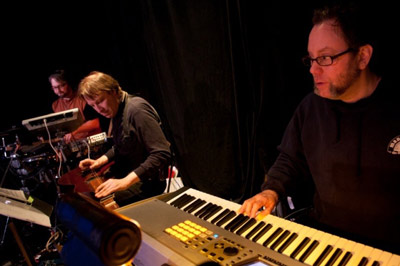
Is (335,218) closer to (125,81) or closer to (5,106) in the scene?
(125,81)

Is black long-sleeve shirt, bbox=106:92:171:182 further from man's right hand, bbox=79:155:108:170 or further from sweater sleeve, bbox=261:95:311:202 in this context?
sweater sleeve, bbox=261:95:311:202

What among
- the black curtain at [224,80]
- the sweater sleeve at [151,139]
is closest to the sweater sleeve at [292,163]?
the black curtain at [224,80]

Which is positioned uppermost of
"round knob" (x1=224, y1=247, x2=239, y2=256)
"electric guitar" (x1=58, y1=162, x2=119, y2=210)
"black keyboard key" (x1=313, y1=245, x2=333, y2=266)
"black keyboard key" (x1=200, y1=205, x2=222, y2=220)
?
"round knob" (x1=224, y1=247, x2=239, y2=256)

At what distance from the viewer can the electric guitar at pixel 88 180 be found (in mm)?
2088

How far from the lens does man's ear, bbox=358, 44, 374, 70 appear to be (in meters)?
1.30

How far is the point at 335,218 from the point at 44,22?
5827mm

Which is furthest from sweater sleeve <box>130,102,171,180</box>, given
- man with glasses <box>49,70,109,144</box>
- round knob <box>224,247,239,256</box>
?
man with glasses <box>49,70,109,144</box>

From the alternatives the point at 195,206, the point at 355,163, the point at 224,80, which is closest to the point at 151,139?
the point at 224,80

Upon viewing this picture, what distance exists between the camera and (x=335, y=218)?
1.47 metres

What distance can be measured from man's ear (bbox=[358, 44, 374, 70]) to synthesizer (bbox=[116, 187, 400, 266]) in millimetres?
803

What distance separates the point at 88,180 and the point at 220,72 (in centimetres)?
149

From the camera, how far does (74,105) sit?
177 inches

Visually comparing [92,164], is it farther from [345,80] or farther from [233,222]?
[345,80]

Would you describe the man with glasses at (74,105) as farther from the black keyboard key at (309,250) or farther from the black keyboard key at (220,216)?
the black keyboard key at (309,250)
